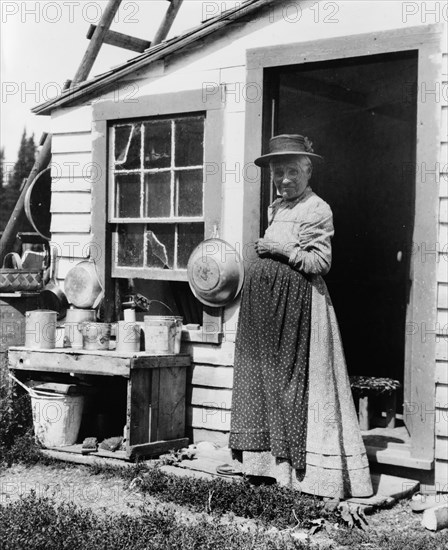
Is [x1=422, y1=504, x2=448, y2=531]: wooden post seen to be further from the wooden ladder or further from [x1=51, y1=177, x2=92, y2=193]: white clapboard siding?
the wooden ladder

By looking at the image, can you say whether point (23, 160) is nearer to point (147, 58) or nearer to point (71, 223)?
point (71, 223)

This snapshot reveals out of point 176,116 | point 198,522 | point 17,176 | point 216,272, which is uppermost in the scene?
point 17,176

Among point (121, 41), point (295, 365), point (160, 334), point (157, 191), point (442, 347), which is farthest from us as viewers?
point (121, 41)

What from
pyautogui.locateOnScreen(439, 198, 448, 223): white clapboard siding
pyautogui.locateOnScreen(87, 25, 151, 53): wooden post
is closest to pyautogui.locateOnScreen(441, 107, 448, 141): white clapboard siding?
pyautogui.locateOnScreen(439, 198, 448, 223): white clapboard siding

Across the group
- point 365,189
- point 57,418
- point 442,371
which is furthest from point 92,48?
point 442,371

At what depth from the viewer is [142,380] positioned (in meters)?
6.82

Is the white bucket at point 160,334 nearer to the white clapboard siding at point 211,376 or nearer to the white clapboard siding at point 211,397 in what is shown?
the white clapboard siding at point 211,376

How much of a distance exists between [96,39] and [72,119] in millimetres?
1267

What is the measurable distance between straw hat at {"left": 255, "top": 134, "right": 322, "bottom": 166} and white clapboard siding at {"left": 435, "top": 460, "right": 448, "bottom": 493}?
2.47 m

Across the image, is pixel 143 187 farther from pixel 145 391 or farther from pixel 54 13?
pixel 54 13

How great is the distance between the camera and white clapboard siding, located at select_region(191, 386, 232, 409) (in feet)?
23.4

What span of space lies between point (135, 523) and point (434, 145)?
3436 millimetres

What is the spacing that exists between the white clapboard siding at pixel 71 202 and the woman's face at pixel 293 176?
236 cm

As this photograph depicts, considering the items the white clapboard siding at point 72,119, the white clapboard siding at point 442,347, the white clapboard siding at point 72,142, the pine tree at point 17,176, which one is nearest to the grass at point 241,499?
the white clapboard siding at point 442,347
